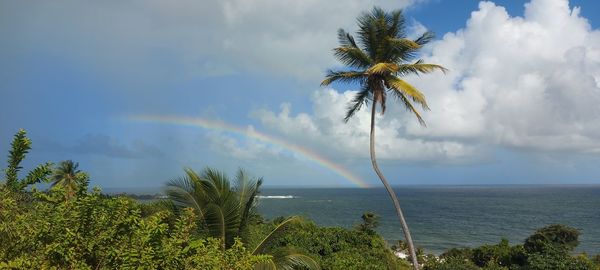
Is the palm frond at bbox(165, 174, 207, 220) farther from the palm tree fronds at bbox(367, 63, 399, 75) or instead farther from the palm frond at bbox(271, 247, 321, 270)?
the palm tree fronds at bbox(367, 63, 399, 75)

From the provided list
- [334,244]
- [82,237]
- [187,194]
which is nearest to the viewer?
[82,237]

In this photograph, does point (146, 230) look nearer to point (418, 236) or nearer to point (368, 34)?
point (368, 34)

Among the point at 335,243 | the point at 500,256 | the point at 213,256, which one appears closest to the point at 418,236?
the point at 500,256

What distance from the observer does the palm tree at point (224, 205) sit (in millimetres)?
9562

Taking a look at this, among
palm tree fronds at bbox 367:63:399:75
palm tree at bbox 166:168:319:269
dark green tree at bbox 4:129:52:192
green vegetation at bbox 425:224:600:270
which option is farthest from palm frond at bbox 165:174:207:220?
green vegetation at bbox 425:224:600:270

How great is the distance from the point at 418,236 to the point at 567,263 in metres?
53.0

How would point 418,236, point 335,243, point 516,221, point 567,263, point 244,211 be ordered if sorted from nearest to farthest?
point 244,211
point 567,263
point 335,243
point 418,236
point 516,221

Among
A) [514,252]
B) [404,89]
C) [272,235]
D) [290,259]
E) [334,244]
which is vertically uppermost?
[404,89]

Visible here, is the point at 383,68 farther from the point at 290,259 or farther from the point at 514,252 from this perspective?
the point at 514,252

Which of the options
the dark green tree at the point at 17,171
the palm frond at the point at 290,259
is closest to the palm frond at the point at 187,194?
the palm frond at the point at 290,259

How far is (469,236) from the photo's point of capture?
66438mm

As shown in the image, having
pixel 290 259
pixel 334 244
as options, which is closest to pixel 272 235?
pixel 290 259

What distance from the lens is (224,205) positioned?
32.4 ft

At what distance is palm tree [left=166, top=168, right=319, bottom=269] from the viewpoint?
9562 mm
